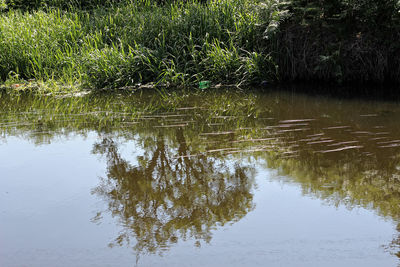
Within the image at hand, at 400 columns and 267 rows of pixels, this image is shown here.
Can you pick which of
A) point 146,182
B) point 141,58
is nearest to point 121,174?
point 146,182

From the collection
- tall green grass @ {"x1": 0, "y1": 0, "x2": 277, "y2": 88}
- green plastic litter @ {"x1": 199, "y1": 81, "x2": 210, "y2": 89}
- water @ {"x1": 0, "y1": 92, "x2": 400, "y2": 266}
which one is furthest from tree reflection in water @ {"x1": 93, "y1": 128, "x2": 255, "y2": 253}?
tall green grass @ {"x1": 0, "y1": 0, "x2": 277, "y2": 88}

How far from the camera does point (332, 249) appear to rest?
3.08 meters

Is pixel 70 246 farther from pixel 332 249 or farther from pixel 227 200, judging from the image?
Answer: pixel 332 249

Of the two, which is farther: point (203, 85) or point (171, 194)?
point (203, 85)

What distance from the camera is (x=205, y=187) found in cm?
416

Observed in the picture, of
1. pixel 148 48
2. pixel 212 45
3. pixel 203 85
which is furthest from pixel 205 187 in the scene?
pixel 148 48

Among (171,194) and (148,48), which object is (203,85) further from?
(171,194)

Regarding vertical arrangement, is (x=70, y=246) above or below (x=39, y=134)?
below

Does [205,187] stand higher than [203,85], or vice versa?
[203,85]

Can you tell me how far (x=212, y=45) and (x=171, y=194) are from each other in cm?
556

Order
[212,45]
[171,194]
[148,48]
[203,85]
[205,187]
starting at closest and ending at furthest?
[171,194], [205,187], [203,85], [212,45], [148,48]

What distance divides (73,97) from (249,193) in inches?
214

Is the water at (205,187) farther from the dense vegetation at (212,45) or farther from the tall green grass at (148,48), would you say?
the tall green grass at (148,48)

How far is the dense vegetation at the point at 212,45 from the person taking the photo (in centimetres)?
834
